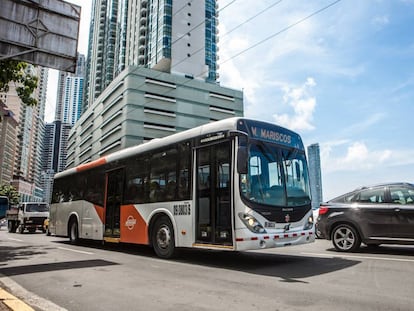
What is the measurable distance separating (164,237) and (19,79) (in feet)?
25.5

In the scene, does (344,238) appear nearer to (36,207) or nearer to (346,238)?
(346,238)

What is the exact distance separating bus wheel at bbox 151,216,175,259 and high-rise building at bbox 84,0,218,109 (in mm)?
68676

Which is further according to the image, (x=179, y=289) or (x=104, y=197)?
(x=104, y=197)

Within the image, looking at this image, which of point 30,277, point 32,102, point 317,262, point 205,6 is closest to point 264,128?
point 317,262

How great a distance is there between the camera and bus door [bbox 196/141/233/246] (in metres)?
7.46

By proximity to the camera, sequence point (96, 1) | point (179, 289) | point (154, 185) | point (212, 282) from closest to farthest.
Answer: point (179, 289) → point (212, 282) → point (154, 185) → point (96, 1)

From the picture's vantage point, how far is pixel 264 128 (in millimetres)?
8148

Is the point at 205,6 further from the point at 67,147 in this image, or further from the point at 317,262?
the point at 317,262

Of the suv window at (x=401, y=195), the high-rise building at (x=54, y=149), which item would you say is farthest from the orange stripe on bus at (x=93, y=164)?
the high-rise building at (x=54, y=149)

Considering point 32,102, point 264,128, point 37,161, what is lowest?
point 264,128

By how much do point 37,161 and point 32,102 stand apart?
6034 inches

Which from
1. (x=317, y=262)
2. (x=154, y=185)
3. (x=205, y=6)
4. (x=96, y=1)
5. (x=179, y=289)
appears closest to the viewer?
(x=179, y=289)

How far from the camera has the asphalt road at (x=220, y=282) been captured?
15.3 ft

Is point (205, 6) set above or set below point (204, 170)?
above
